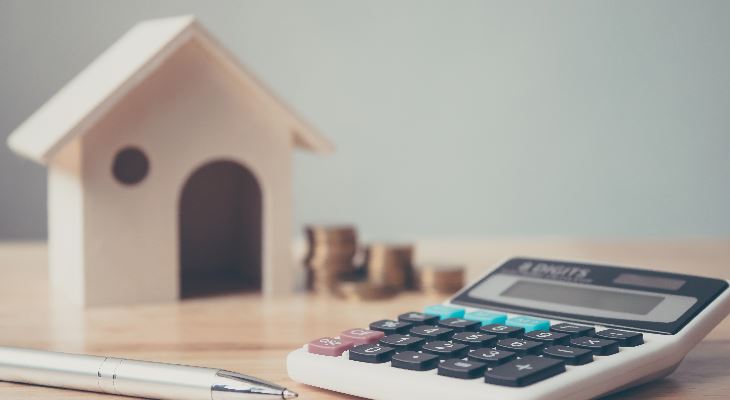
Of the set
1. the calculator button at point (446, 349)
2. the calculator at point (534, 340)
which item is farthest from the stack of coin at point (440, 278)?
the calculator button at point (446, 349)

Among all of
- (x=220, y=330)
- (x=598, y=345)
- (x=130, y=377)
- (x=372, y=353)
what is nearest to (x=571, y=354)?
(x=598, y=345)

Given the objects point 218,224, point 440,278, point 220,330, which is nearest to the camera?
point 220,330

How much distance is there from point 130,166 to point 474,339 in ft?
1.96

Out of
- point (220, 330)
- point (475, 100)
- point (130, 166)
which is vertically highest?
point (475, 100)

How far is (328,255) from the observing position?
1.22m

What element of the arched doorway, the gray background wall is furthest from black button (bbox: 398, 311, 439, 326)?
the gray background wall

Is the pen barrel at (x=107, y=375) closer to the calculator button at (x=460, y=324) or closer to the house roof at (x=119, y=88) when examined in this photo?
the calculator button at (x=460, y=324)

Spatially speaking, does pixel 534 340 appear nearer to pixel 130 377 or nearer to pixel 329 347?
pixel 329 347

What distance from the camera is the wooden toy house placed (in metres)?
1.06

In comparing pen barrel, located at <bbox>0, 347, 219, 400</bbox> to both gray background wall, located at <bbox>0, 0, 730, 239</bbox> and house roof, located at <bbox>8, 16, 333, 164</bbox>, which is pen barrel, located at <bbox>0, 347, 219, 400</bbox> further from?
gray background wall, located at <bbox>0, 0, 730, 239</bbox>

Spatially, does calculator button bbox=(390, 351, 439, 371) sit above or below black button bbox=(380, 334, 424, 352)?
below

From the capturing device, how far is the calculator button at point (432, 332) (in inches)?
26.3

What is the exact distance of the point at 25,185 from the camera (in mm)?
2164

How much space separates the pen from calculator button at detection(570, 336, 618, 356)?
0.21 metres
